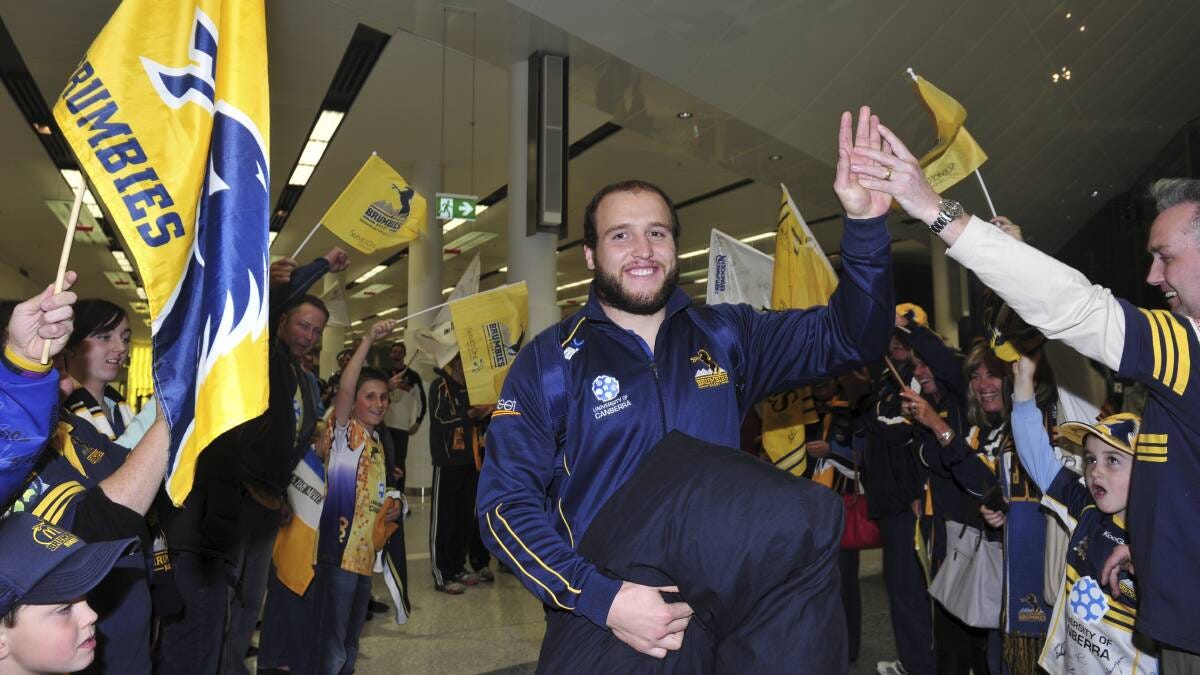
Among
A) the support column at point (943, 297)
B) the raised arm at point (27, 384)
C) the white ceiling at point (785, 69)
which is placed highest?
the white ceiling at point (785, 69)

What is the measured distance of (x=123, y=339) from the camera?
306cm

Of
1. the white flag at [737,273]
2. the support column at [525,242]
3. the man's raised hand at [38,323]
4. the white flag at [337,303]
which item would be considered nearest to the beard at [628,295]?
the man's raised hand at [38,323]

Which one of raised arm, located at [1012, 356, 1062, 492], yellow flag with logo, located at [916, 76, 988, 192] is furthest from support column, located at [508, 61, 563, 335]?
yellow flag with logo, located at [916, 76, 988, 192]

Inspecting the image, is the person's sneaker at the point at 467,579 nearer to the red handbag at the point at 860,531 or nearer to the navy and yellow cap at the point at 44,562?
the red handbag at the point at 860,531

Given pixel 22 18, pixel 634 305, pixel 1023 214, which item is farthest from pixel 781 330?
pixel 22 18

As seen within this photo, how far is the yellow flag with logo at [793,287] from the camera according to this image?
12.8ft

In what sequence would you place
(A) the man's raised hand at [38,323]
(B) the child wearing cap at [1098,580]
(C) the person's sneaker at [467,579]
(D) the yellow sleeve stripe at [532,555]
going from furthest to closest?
(C) the person's sneaker at [467,579]
(B) the child wearing cap at [1098,580]
(A) the man's raised hand at [38,323]
(D) the yellow sleeve stripe at [532,555]

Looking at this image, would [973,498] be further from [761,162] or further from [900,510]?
[761,162]

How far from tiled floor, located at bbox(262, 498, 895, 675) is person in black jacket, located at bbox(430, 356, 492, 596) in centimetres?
24

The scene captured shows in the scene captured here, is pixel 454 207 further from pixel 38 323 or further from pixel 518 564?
pixel 518 564

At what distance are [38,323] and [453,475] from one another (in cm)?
624

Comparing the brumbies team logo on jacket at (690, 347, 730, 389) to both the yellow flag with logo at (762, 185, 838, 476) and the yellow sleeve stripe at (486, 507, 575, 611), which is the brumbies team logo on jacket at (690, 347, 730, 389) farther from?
the yellow flag with logo at (762, 185, 838, 476)

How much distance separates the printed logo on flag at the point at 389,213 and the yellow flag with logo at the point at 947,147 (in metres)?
2.96

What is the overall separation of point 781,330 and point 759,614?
2.98 feet
